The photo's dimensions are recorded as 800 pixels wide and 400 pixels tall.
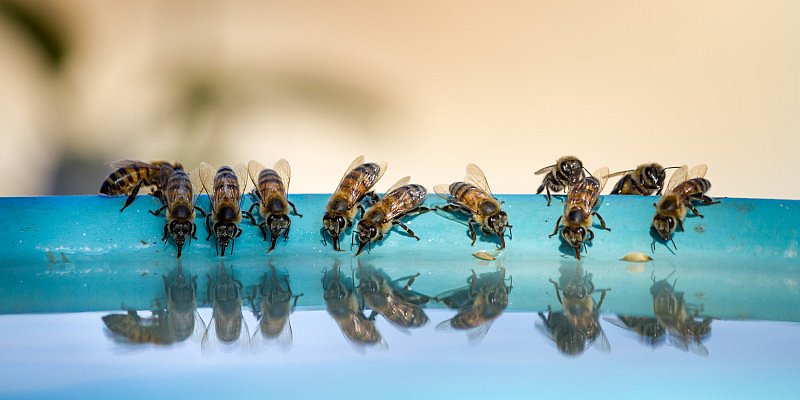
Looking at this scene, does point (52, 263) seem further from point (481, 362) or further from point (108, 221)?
point (481, 362)

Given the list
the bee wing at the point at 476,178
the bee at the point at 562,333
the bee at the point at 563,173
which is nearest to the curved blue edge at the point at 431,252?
the bee at the point at 562,333

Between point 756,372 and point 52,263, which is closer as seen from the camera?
point 756,372

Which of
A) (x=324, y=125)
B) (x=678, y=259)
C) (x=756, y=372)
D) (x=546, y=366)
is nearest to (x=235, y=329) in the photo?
(x=546, y=366)

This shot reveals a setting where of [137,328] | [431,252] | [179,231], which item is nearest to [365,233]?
[431,252]

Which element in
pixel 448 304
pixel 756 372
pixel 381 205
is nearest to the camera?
pixel 756 372

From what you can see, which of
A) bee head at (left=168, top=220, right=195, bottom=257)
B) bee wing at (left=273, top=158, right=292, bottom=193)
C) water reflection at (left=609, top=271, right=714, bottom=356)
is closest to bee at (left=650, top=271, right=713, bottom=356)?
water reflection at (left=609, top=271, right=714, bottom=356)

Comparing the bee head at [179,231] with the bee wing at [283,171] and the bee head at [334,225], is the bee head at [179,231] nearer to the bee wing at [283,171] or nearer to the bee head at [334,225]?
the bee head at [334,225]

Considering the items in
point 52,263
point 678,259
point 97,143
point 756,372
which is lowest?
point 97,143

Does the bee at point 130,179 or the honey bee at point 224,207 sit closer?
the honey bee at point 224,207
